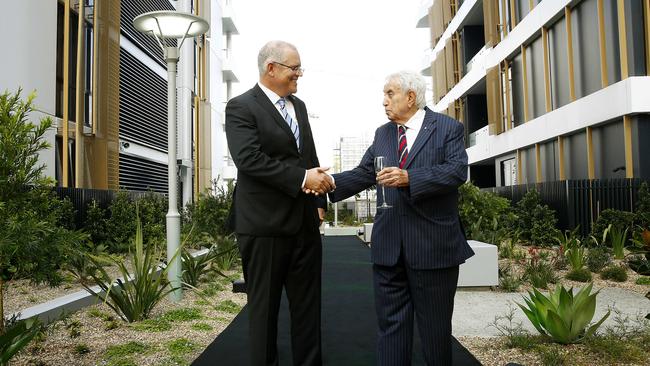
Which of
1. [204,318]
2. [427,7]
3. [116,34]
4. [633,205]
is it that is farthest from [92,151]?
[427,7]

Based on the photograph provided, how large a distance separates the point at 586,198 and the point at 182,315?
9973 mm

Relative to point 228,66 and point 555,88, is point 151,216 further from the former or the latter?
point 228,66

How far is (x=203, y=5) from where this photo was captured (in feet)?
71.3

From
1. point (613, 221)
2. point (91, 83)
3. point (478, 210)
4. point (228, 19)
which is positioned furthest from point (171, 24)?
point (228, 19)

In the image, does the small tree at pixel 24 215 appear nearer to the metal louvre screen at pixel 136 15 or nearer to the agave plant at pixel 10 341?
the agave plant at pixel 10 341

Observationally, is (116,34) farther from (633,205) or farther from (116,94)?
(633,205)

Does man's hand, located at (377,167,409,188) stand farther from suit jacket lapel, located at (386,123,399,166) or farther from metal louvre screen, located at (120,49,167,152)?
metal louvre screen, located at (120,49,167,152)

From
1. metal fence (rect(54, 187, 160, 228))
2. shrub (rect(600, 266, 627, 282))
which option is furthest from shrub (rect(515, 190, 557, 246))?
metal fence (rect(54, 187, 160, 228))

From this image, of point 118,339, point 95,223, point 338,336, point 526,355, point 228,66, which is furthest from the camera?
point 228,66

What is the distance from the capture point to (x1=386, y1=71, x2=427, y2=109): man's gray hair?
9.27 ft

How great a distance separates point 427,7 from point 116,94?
25.2 meters

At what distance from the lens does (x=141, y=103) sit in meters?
18.0

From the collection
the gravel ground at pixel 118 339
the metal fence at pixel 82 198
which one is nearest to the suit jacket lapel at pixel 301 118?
the gravel ground at pixel 118 339

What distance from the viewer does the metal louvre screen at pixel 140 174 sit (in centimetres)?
1622
